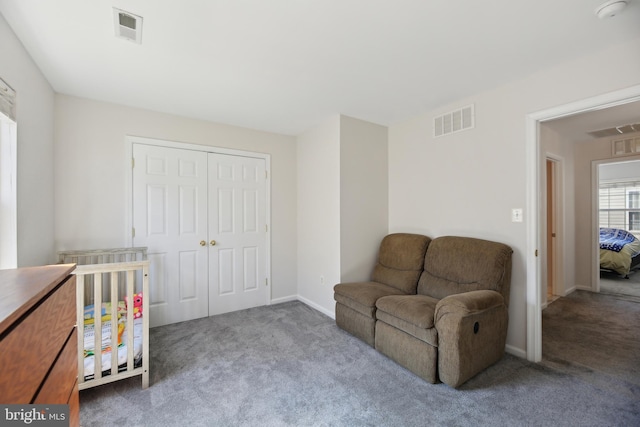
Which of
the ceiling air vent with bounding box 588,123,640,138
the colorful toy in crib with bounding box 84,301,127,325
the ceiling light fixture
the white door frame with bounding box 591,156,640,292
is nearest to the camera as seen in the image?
the ceiling light fixture

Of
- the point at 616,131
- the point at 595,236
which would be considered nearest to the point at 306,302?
the point at 595,236

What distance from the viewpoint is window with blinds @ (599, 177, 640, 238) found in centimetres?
674

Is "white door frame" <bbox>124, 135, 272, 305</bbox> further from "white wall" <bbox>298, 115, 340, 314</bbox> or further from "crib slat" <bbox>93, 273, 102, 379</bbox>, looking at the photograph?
"crib slat" <bbox>93, 273, 102, 379</bbox>

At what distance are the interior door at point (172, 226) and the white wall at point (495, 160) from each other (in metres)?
2.58

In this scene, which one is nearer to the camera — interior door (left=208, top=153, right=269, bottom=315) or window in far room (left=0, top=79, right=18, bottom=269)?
window in far room (left=0, top=79, right=18, bottom=269)

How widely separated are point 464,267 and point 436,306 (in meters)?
0.66

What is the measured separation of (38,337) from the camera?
0.76 metres

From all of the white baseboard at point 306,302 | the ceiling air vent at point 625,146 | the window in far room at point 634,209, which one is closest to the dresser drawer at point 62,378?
the white baseboard at point 306,302

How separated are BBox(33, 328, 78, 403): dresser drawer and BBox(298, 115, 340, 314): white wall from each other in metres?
2.41

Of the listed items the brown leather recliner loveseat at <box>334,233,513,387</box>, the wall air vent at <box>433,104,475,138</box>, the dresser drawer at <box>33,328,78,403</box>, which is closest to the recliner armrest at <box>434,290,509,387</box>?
the brown leather recliner loveseat at <box>334,233,513,387</box>

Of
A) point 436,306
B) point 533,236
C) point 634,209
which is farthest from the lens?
point 634,209

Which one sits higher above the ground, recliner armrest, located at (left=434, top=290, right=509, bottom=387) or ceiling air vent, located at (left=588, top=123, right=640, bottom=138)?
ceiling air vent, located at (left=588, top=123, right=640, bottom=138)

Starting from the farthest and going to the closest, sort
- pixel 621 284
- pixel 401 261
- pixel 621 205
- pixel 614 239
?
pixel 621 205
pixel 614 239
pixel 621 284
pixel 401 261

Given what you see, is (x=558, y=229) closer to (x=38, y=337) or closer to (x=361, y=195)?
(x=361, y=195)
